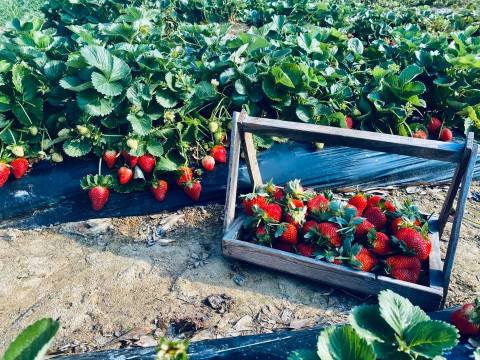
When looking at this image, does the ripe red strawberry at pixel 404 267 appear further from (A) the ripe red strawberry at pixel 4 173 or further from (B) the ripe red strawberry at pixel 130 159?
(A) the ripe red strawberry at pixel 4 173

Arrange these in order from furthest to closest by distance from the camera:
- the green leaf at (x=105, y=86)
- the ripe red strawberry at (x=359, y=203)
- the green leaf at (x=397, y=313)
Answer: the green leaf at (x=105, y=86) → the ripe red strawberry at (x=359, y=203) → the green leaf at (x=397, y=313)

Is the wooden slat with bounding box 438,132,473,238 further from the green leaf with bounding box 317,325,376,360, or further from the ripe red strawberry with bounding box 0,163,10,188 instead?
the ripe red strawberry with bounding box 0,163,10,188

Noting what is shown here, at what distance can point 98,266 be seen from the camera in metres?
2.75

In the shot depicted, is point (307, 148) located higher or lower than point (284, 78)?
lower

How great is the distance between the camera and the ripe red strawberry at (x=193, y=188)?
3051 mm

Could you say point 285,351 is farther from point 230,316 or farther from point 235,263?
point 235,263

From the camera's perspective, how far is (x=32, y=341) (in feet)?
3.27

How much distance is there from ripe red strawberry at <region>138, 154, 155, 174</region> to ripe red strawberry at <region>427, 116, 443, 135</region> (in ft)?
6.56

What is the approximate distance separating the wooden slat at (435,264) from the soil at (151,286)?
221mm

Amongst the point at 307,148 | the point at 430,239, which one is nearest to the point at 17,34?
the point at 307,148

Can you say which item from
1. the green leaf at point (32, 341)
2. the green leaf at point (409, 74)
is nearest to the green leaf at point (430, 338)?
the green leaf at point (32, 341)

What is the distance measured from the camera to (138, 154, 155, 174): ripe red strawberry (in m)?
3.03

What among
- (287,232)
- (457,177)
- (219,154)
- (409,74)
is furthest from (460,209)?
(219,154)

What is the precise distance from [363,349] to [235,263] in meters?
1.57
